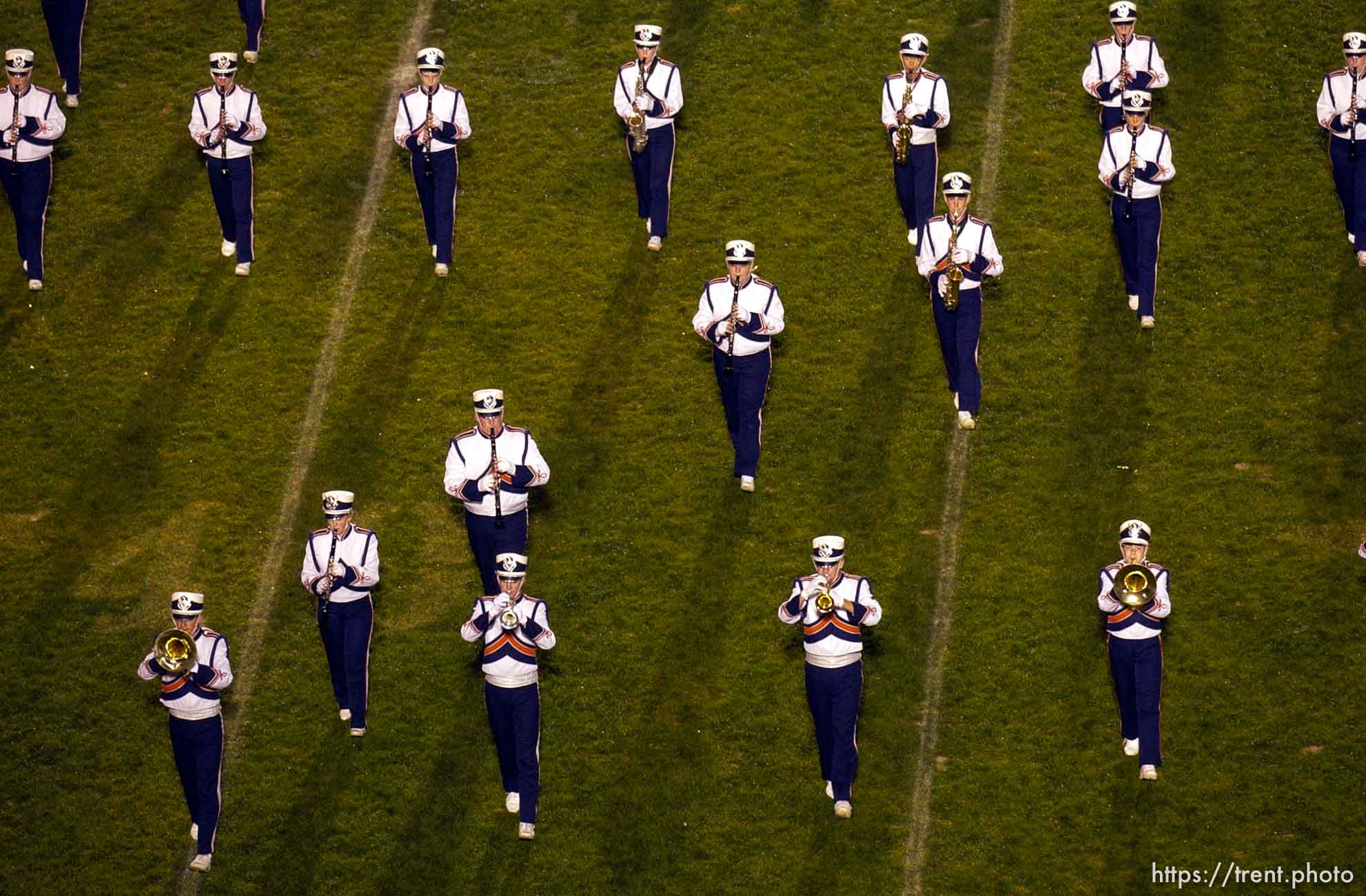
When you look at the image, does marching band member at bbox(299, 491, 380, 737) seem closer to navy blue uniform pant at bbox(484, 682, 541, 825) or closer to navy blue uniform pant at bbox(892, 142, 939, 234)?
navy blue uniform pant at bbox(484, 682, 541, 825)

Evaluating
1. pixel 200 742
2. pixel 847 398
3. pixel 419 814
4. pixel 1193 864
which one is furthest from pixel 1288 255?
pixel 200 742

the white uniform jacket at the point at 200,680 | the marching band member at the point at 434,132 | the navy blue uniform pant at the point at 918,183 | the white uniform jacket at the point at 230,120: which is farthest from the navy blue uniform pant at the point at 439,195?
the white uniform jacket at the point at 200,680

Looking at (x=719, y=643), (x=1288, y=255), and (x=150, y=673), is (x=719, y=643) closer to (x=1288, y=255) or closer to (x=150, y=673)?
(x=150, y=673)

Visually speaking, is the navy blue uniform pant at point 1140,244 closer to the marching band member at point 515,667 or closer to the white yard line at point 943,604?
the white yard line at point 943,604

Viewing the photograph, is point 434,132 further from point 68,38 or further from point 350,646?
point 350,646

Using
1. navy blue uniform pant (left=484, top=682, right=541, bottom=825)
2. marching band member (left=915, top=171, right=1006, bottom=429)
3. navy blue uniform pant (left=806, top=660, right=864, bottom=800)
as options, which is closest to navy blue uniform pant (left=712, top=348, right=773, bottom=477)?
marching band member (left=915, top=171, right=1006, bottom=429)

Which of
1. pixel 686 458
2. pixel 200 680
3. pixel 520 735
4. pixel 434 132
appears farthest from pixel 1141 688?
pixel 434 132

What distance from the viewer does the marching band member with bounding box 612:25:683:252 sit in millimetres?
15273

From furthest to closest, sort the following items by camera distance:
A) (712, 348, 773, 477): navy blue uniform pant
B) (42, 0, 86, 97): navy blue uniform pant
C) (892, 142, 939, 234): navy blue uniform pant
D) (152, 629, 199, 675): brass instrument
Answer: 1. (42, 0, 86, 97): navy blue uniform pant
2. (892, 142, 939, 234): navy blue uniform pant
3. (712, 348, 773, 477): navy blue uniform pant
4. (152, 629, 199, 675): brass instrument

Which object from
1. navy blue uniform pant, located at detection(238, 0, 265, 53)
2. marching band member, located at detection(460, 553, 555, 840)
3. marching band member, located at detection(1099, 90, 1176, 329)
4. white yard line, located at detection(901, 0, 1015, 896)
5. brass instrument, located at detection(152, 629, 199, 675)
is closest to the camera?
brass instrument, located at detection(152, 629, 199, 675)

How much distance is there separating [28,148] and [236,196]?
5.51ft

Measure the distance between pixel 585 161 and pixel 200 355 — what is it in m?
3.52

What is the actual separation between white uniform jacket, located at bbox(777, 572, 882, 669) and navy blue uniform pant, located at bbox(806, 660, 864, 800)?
8 centimetres

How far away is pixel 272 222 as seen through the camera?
16.1 metres
